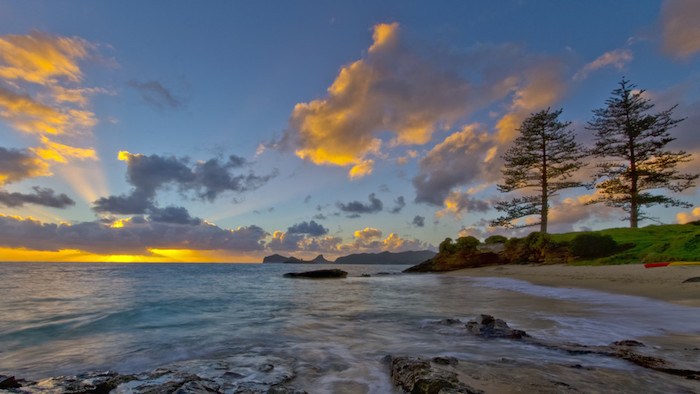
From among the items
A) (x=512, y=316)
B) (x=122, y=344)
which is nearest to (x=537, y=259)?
(x=512, y=316)

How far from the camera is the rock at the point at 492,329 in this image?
25.6ft

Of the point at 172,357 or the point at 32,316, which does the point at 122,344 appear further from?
the point at 32,316

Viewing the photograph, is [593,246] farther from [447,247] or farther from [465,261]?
[447,247]

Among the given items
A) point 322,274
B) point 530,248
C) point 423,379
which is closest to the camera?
point 423,379

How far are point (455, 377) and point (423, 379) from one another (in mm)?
442

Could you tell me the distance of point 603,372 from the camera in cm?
505

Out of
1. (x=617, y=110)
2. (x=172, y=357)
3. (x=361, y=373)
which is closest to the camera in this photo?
(x=361, y=373)

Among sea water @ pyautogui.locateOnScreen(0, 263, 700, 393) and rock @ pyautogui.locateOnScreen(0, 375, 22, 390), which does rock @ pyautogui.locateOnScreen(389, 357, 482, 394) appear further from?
rock @ pyautogui.locateOnScreen(0, 375, 22, 390)

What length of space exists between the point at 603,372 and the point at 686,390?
0.94 meters

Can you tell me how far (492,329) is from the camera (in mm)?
8234

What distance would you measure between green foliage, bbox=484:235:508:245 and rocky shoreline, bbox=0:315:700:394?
38770 millimetres

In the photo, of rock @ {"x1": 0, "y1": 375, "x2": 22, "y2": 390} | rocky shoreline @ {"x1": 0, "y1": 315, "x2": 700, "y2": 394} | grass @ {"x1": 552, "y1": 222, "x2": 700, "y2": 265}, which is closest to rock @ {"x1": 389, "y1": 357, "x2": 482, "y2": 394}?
rocky shoreline @ {"x1": 0, "y1": 315, "x2": 700, "y2": 394}

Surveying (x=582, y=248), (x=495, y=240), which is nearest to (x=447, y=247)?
(x=495, y=240)

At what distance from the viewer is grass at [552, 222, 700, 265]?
67.1 feet
